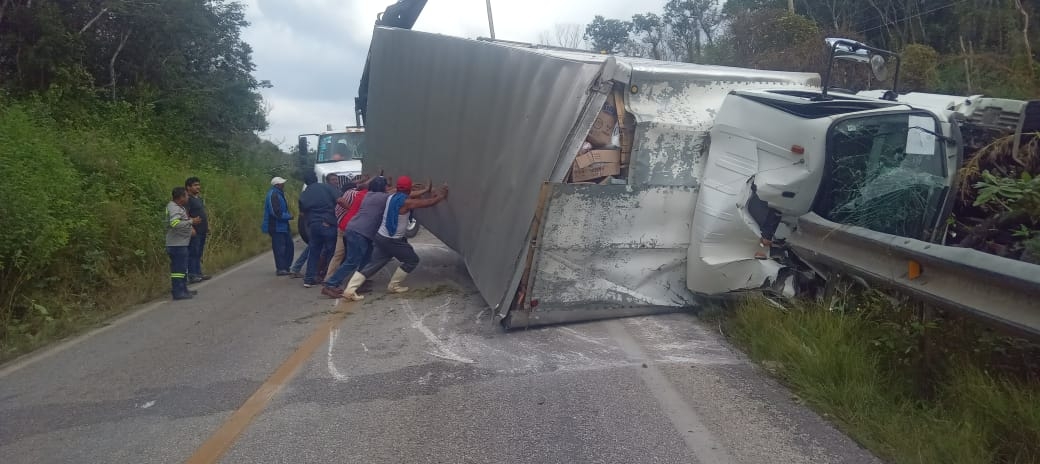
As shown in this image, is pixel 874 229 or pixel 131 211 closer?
pixel 874 229

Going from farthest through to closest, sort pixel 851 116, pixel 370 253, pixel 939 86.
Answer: pixel 939 86 → pixel 370 253 → pixel 851 116

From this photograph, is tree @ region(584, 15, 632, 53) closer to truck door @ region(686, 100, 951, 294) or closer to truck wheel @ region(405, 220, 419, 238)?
truck wheel @ region(405, 220, 419, 238)

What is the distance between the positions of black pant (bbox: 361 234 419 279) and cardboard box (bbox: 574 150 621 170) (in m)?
3.14

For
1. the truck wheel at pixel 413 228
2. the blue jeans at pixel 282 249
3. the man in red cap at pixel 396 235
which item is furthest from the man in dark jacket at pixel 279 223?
the man in red cap at pixel 396 235

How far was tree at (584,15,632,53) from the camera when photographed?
106 feet

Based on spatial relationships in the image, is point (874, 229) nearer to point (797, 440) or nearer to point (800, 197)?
point (800, 197)

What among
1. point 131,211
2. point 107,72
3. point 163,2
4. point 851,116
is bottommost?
point 131,211

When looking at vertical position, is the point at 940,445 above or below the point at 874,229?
below

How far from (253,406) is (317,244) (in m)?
5.65

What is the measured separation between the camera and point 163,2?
62.5 ft

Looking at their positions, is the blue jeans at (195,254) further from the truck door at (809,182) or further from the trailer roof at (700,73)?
the truck door at (809,182)

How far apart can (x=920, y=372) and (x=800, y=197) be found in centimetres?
174

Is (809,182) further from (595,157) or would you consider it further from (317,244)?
(317,244)

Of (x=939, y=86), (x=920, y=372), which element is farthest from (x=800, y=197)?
(x=939, y=86)
